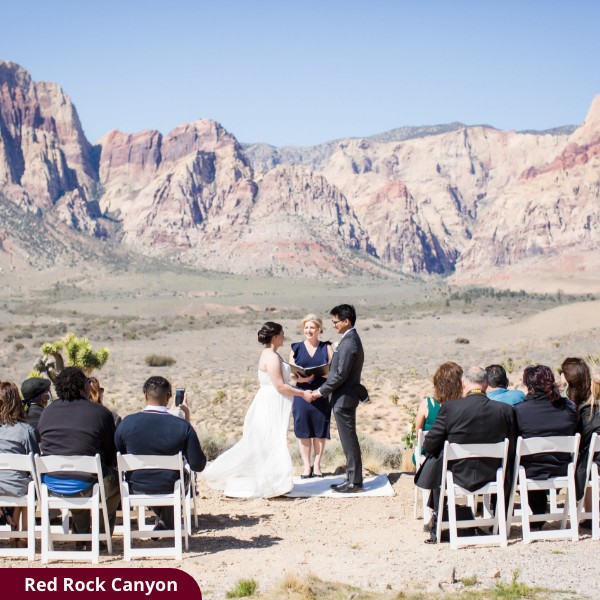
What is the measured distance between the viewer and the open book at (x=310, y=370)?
10219 mm

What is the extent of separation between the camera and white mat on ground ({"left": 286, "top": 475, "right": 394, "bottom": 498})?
995 centimetres

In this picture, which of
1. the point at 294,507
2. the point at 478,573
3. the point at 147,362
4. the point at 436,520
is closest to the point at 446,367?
the point at 436,520

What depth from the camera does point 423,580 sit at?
667 centimetres

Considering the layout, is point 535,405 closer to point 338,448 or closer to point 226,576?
point 226,576

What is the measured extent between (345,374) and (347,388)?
0.30 metres

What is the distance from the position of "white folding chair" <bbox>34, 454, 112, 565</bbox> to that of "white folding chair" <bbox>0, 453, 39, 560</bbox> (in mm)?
114

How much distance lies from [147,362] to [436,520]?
31.5 metres

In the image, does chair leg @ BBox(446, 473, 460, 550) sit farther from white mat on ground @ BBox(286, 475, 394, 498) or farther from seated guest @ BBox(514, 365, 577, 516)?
white mat on ground @ BBox(286, 475, 394, 498)

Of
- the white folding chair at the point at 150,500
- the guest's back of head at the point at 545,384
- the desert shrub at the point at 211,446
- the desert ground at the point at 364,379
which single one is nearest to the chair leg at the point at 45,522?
the desert ground at the point at 364,379

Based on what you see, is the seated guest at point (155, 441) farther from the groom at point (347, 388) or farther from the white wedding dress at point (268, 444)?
the groom at point (347, 388)

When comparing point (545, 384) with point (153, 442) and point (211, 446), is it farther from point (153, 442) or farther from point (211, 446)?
point (211, 446)

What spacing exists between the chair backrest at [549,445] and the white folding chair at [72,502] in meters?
3.75

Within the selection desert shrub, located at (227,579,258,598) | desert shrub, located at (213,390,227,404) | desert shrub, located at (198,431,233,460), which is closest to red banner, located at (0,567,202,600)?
desert shrub, located at (227,579,258,598)

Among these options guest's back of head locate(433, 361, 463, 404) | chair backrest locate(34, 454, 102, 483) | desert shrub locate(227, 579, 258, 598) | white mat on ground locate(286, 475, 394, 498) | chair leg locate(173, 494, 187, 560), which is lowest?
white mat on ground locate(286, 475, 394, 498)
